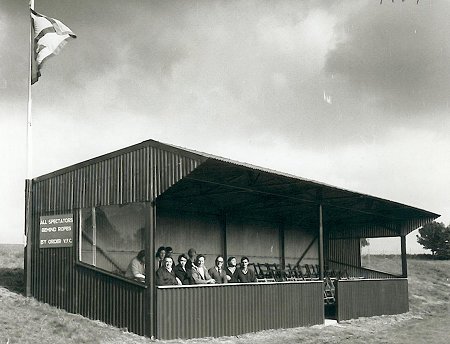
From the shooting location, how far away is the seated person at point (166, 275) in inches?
489

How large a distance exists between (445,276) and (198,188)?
1036 inches

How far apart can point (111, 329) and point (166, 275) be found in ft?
4.99

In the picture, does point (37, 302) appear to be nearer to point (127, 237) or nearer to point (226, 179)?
point (127, 237)

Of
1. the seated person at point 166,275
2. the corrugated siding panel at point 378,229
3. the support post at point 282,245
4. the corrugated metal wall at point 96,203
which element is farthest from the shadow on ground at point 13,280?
the corrugated siding panel at point 378,229

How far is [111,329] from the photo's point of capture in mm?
12406

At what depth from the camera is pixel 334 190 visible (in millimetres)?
16234

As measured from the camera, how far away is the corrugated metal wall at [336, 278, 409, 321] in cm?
1786

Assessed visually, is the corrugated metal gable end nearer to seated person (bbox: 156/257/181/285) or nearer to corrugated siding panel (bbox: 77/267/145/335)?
seated person (bbox: 156/257/181/285)

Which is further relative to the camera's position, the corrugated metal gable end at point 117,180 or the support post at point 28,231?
the support post at point 28,231

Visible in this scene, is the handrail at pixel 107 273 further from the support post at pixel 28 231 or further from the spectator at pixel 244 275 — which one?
the spectator at pixel 244 275

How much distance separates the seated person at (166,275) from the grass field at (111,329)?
119cm

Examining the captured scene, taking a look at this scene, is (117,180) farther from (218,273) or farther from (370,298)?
(370,298)

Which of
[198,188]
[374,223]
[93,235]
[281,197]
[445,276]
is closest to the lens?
[93,235]

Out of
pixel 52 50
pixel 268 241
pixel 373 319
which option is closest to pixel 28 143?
pixel 52 50
